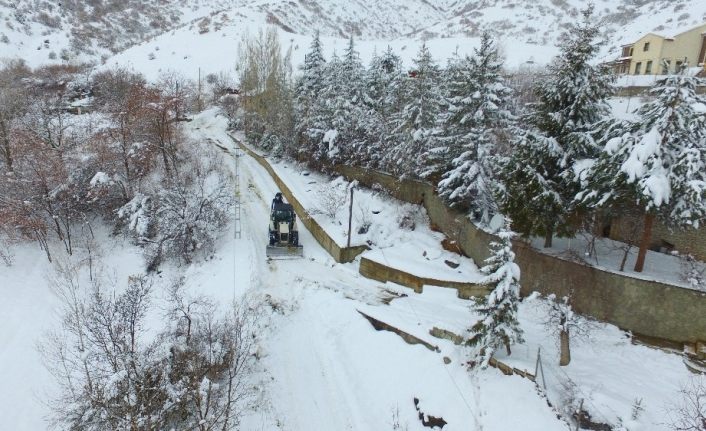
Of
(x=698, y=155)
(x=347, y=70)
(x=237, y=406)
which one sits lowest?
(x=237, y=406)

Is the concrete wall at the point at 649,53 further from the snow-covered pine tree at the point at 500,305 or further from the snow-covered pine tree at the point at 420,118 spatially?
the snow-covered pine tree at the point at 500,305

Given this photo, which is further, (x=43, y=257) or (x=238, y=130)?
(x=238, y=130)

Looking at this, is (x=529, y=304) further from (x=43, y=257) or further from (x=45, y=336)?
(x=43, y=257)

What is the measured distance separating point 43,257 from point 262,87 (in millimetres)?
23191

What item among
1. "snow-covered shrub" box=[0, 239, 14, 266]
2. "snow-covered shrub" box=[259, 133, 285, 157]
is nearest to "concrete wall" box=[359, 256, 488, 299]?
"snow-covered shrub" box=[0, 239, 14, 266]

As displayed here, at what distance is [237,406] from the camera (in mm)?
12797

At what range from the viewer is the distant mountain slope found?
5994cm

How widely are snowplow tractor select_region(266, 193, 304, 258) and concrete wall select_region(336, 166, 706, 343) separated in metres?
9.30

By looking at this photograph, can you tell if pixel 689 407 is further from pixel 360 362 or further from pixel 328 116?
pixel 328 116

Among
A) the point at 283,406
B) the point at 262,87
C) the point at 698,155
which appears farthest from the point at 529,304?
the point at 262,87

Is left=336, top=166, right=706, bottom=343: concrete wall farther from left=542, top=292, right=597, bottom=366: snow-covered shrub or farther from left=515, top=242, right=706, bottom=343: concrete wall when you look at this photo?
left=542, top=292, right=597, bottom=366: snow-covered shrub

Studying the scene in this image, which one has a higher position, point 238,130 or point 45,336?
point 238,130

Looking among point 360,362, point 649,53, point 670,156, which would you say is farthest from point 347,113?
point 649,53

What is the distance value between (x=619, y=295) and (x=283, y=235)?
49.2 feet
